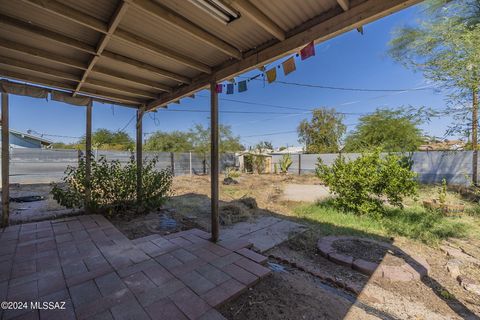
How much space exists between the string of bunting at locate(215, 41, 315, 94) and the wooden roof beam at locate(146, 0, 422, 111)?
76 mm

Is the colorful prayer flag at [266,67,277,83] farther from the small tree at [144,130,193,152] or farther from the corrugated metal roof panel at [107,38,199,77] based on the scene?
the small tree at [144,130,193,152]

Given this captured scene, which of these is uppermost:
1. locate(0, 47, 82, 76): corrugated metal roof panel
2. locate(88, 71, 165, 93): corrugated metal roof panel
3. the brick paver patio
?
locate(0, 47, 82, 76): corrugated metal roof panel

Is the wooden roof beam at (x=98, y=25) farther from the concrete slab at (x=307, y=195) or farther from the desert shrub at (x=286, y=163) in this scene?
the desert shrub at (x=286, y=163)

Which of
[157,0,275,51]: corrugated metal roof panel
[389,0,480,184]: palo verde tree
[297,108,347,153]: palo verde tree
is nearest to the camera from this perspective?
[157,0,275,51]: corrugated metal roof panel

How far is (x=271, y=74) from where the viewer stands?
98.4 inches

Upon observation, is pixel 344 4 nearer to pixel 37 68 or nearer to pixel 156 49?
pixel 156 49

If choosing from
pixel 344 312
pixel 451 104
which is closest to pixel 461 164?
pixel 451 104

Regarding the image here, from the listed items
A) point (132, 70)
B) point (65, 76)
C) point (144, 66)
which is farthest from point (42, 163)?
point (144, 66)

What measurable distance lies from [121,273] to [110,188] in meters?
2.26

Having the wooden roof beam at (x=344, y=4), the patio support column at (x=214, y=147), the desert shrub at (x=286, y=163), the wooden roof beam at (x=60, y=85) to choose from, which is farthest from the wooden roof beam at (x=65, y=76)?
the desert shrub at (x=286, y=163)

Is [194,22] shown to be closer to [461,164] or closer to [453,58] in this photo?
[453,58]

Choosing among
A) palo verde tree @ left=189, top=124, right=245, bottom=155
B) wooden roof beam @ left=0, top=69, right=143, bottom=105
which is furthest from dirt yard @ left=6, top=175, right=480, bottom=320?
palo verde tree @ left=189, top=124, right=245, bottom=155

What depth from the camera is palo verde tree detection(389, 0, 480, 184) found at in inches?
156

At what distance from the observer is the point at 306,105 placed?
64.6ft
